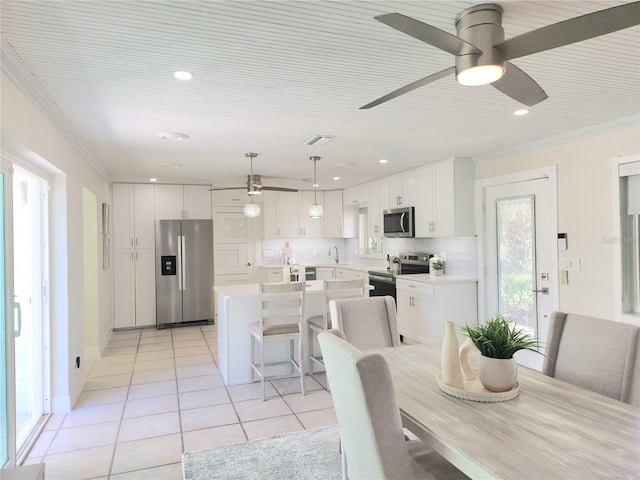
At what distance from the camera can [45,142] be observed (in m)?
2.85

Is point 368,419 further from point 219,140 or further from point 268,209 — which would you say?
point 268,209

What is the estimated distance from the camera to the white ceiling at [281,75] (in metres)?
1.72

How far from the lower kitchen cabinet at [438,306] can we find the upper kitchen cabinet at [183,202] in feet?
12.6

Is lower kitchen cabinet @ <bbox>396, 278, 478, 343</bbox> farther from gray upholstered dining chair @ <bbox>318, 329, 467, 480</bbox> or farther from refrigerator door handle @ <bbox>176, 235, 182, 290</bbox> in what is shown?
refrigerator door handle @ <bbox>176, 235, 182, 290</bbox>

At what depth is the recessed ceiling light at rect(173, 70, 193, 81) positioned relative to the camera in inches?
89.2

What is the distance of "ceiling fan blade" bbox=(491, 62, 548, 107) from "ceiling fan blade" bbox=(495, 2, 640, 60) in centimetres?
14

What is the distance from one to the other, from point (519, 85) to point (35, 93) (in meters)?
2.71

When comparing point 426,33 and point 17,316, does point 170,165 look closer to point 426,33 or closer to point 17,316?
point 17,316

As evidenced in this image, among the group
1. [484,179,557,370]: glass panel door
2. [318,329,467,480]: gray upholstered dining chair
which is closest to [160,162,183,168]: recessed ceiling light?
[484,179,557,370]: glass panel door

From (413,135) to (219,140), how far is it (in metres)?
1.81

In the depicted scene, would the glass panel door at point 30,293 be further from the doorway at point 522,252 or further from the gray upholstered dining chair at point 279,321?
the doorway at point 522,252

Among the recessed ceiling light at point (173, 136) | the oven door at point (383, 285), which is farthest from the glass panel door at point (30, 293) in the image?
the oven door at point (383, 285)

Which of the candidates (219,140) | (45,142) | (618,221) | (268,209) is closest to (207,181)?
(268,209)

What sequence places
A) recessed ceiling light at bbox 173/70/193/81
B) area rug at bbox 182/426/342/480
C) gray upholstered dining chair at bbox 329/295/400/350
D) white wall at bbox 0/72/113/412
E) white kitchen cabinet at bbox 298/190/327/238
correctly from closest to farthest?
recessed ceiling light at bbox 173/70/193/81, area rug at bbox 182/426/342/480, white wall at bbox 0/72/113/412, gray upholstered dining chair at bbox 329/295/400/350, white kitchen cabinet at bbox 298/190/327/238
